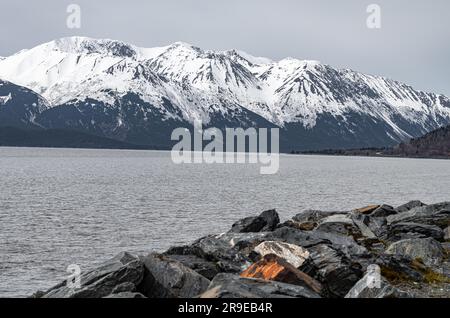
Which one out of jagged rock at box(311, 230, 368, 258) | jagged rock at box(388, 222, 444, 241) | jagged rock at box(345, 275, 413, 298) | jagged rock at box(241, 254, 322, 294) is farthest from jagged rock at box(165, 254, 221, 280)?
jagged rock at box(388, 222, 444, 241)

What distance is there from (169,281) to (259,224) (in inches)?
769

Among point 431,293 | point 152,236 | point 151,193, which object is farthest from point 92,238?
point 151,193

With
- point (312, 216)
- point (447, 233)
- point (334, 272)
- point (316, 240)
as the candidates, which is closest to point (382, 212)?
point (312, 216)

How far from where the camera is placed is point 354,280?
810 inches

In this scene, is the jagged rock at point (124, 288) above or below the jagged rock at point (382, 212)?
above

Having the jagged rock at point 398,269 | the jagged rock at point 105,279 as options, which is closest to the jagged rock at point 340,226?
the jagged rock at point 398,269

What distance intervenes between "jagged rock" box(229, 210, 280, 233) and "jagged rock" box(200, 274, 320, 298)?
770 inches

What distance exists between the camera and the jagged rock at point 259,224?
37781 millimetres

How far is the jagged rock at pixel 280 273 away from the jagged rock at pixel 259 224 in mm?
17281

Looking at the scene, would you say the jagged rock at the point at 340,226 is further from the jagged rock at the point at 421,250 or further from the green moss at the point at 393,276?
A: the green moss at the point at 393,276

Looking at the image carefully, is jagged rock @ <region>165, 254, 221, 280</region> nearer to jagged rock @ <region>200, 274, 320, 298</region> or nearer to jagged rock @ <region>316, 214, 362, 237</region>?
jagged rock @ <region>200, 274, 320, 298</region>

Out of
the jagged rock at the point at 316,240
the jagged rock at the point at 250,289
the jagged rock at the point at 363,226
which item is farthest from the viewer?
the jagged rock at the point at 363,226

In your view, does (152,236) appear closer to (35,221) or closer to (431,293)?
(35,221)
